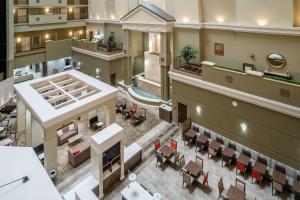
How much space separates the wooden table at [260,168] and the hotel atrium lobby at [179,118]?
7 cm

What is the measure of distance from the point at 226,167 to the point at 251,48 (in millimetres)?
9299

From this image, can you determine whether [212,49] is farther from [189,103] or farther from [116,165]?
[116,165]

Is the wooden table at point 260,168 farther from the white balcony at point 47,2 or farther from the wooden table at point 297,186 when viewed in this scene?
the white balcony at point 47,2

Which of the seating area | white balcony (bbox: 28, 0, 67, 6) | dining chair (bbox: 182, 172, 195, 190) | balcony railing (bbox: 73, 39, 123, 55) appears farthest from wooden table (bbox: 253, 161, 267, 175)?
white balcony (bbox: 28, 0, 67, 6)

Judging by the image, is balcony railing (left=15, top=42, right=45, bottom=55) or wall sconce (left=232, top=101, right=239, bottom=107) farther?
balcony railing (left=15, top=42, right=45, bottom=55)

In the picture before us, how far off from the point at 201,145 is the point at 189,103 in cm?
412

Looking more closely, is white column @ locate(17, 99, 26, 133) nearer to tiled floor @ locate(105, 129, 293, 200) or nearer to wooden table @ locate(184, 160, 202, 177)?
tiled floor @ locate(105, 129, 293, 200)

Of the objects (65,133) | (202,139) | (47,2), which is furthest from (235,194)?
(47,2)

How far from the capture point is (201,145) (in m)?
17.3

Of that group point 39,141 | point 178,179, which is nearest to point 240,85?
point 178,179

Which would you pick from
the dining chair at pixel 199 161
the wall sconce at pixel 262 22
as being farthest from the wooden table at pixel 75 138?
the wall sconce at pixel 262 22

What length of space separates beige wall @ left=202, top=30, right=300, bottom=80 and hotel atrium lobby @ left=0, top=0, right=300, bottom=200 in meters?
0.07

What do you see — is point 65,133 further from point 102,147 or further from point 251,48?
point 251,48

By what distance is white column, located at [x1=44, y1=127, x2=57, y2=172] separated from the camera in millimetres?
13501
